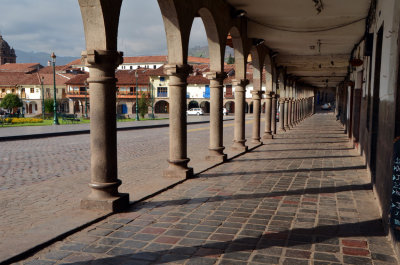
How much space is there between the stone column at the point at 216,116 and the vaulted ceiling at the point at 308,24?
1929mm

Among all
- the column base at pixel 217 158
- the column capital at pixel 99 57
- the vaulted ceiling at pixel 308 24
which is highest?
the vaulted ceiling at pixel 308 24

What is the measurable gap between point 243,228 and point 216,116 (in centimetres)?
522

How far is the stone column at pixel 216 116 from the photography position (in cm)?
911

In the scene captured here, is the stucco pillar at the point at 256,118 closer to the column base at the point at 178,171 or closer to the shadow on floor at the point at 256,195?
the column base at the point at 178,171

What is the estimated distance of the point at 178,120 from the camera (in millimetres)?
7039

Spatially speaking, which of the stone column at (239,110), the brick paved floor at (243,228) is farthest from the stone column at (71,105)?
the brick paved floor at (243,228)

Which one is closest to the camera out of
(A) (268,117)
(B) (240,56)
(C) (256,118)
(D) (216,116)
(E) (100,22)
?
(E) (100,22)

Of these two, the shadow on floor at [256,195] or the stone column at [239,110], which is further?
the stone column at [239,110]

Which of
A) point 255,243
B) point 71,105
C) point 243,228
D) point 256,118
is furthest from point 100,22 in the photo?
point 71,105

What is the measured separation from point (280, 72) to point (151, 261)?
57.6 feet

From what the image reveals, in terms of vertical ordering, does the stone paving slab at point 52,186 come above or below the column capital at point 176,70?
below

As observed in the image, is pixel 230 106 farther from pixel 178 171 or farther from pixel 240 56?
pixel 178 171

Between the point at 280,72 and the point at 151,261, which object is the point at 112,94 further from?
the point at 280,72

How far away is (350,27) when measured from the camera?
11.0 m
